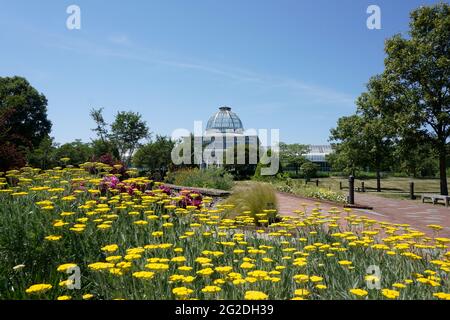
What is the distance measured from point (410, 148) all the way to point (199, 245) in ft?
68.1

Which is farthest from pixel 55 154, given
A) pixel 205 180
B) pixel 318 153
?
pixel 318 153

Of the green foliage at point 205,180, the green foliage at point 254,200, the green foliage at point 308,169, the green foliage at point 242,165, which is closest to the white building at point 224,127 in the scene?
the green foliage at point 308,169

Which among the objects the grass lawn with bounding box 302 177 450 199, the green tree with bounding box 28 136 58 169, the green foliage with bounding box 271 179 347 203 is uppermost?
the green tree with bounding box 28 136 58 169

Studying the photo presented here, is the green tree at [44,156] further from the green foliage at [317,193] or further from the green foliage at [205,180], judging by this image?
the green foliage at [317,193]

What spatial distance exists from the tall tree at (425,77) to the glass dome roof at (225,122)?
3704 centimetres

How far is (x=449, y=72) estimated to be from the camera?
67.8 feet

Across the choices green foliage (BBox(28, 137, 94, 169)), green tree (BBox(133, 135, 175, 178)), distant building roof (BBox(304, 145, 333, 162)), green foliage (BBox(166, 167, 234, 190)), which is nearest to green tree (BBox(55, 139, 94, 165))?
green foliage (BBox(28, 137, 94, 169))

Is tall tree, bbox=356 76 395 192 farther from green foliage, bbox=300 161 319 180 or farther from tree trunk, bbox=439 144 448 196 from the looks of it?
green foliage, bbox=300 161 319 180

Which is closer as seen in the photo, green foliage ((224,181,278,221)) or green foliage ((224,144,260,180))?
green foliage ((224,181,278,221))

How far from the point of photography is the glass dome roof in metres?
58.9

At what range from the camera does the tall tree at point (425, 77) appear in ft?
68.6

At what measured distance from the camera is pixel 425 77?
69.9ft

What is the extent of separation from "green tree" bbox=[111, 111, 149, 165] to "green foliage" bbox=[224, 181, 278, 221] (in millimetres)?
28183

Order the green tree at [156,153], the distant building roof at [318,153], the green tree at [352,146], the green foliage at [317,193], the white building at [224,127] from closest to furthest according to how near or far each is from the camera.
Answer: the green foliage at [317,193] < the green tree at [352,146] < the green tree at [156,153] < the white building at [224,127] < the distant building roof at [318,153]
